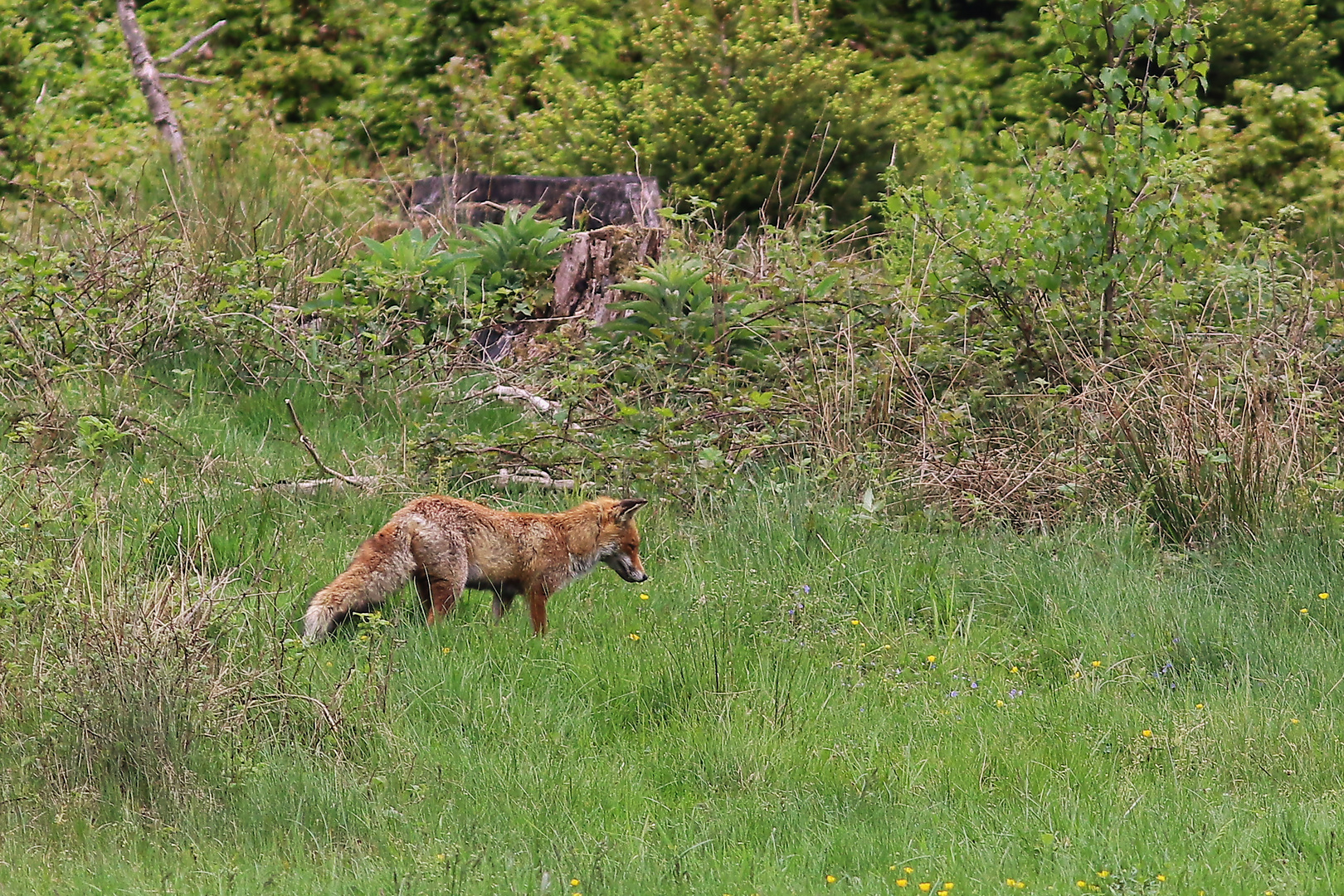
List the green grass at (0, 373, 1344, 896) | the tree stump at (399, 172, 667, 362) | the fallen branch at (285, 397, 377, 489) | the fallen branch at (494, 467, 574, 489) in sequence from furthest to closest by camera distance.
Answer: the tree stump at (399, 172, 667, 362), the fallen branch at (494, 467, 574, 489), the fallen branch at (285, 397, 377, 489), the green grass at (0, 373, 1344, 896)

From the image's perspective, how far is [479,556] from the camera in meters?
7.23

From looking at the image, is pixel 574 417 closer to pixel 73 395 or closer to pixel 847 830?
pixel 73 395

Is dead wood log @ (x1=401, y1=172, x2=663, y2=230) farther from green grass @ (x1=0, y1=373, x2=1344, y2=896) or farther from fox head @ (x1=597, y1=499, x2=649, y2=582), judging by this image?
fox head @ (x1=597, y1=499, x2=649, y2=582)

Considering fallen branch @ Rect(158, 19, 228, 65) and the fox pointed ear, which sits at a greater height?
fallen branch @ Rect(158, 19, 228, 65)

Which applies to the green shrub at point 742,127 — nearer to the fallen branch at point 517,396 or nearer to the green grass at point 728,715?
the fallen branch at point 517,396

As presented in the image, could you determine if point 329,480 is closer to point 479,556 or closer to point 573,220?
point 479,556

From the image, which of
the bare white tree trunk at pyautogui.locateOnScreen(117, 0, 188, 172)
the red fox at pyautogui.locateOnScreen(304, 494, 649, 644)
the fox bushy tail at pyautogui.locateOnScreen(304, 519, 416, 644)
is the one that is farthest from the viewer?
the bare white tree trunk at pyautogui.locateOnScreen(117, 0, 188, 172)

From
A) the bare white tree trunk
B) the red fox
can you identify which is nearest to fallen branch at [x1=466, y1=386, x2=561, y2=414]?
the red fox

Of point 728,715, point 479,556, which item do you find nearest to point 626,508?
point 479,556

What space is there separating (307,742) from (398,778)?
1.34ft

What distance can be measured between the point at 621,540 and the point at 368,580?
132 centimetres

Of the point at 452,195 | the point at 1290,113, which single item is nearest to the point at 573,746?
the point at 452,195

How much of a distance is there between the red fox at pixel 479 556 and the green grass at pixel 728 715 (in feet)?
0.48

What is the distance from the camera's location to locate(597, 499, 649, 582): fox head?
7578 millimetres
